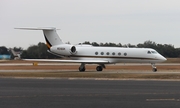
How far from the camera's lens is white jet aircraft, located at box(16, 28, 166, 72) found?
133ft

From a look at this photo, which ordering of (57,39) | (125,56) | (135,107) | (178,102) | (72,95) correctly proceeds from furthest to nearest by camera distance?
(57,39), (125,56), (72,95), (178,102), (135,107)

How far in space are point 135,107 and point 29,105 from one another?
3.30 meters

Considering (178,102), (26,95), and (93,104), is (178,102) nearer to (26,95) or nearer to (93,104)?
(93,104)

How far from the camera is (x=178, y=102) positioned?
13289 mm

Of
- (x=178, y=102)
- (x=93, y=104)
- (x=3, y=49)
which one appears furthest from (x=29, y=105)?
(x=3, y=49)

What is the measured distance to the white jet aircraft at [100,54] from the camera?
40.6 m

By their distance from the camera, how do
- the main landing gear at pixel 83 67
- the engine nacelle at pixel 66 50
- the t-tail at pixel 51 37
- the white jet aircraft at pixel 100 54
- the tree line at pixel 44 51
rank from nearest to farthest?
the white jet aircraft at pixel 100 54 → the main landing gear at pixel 83 67 → the engine nacelle at pixel 66 50 → the t-tail at pixel 51 37 → the tree line at pixel 44 51

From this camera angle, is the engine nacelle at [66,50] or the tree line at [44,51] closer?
the engine nacelle at [66,50]

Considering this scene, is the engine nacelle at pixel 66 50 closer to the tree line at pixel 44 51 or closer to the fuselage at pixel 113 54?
the fuselage at pixel 113 54

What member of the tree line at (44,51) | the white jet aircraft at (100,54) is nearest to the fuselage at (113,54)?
the white jet aircraft at (100,54)

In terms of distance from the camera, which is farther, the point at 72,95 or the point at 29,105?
the point at 72,95

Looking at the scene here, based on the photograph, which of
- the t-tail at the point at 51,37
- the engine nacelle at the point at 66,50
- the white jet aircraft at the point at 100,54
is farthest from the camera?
the t-tail at the point at 51,37

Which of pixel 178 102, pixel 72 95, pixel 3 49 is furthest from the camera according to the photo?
pixel 3 49

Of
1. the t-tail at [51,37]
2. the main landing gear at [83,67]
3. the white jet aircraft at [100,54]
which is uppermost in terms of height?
the t-tail at [51,37]
